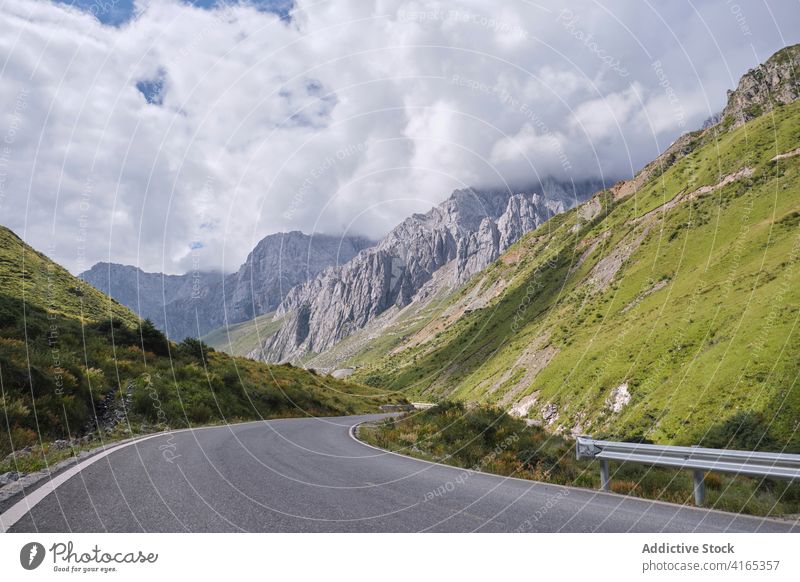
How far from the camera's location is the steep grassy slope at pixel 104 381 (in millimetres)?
15625

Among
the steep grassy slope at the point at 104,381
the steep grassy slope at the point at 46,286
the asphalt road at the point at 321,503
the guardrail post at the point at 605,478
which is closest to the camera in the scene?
the asphalt road at the point at 321,503

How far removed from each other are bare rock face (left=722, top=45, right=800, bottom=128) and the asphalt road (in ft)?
413

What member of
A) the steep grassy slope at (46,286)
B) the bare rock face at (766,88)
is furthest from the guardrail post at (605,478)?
the bare rock face at (766,88)

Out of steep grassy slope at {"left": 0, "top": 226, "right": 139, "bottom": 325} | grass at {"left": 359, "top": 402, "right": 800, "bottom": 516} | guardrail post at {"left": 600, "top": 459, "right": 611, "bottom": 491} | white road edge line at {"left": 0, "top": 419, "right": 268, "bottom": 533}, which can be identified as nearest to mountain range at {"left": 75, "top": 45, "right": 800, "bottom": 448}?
grass at {"left": 359, "top": 402, "right": 800, "bottom": 516}

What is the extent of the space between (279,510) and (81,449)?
9473mm

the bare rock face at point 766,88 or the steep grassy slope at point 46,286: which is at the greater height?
the bare rock face at point 766,88

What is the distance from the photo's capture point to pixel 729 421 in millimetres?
25516

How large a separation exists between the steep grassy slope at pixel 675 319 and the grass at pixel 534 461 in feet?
49.5

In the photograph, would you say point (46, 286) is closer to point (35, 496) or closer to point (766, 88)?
point (35, 496)

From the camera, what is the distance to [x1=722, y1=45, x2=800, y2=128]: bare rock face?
10312cm

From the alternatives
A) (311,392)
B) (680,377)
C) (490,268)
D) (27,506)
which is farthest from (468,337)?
(27,506)

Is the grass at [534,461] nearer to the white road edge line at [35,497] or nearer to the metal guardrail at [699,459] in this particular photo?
the metal guardrail at [699,459]

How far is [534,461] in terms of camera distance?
43.3ft

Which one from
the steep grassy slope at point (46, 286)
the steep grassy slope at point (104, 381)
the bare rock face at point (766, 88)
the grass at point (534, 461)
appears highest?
the bare rock face at point (766, 88)
